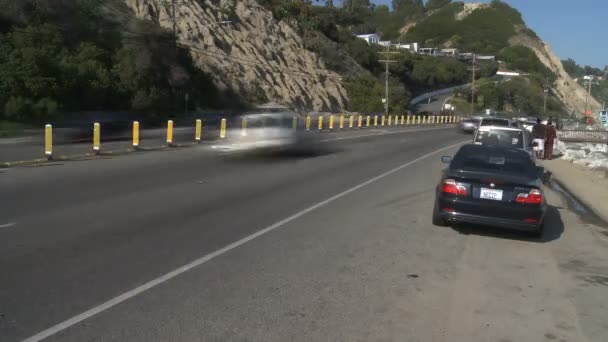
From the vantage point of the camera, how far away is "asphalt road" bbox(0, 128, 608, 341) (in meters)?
5.88

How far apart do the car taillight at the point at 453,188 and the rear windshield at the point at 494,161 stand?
17.4 inches

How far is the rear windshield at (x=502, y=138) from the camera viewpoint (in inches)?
675

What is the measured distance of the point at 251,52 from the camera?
2480 inches

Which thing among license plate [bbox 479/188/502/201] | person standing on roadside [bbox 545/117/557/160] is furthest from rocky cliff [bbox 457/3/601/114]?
license plate [bbox 479/188/502/201]

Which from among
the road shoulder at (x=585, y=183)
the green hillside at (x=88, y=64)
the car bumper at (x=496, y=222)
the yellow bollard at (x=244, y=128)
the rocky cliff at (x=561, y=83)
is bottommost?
the road shoulder at (x=585, y=183)

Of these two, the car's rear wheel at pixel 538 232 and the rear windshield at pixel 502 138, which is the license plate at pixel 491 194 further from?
the rear windshield at pixel 502 138

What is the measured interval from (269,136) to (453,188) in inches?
449

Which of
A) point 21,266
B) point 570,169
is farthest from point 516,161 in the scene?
point 570,169

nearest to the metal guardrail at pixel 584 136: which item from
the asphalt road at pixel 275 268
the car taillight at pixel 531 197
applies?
the asphalt road at pixel 275 268

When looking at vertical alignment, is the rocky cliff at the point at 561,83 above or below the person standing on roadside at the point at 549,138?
above

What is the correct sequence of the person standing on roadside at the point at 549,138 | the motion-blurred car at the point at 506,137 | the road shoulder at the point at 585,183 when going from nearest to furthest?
1. the road shoulder at the point at 585,183
2. the motion-blurred car at the point at 506,137
3. the person standing on roadside at the point at 549,138

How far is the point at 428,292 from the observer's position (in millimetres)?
7094

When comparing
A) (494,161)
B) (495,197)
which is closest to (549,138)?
(494,161)

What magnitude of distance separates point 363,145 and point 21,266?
2349 centimetres
